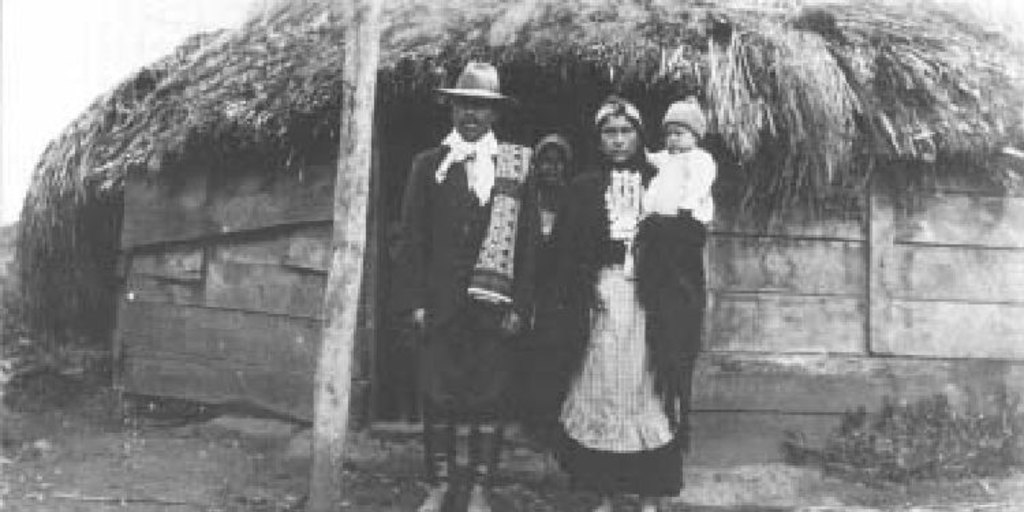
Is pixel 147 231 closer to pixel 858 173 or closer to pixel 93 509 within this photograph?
pixel 93 509

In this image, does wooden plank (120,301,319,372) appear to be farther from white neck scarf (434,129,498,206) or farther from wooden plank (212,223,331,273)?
white neck scarf (434,129,498,206)

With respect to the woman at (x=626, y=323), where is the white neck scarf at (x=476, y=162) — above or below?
above

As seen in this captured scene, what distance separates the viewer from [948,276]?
5.20 metres

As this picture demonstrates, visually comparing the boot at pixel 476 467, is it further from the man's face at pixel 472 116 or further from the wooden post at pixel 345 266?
the man's face at pixel 472 116

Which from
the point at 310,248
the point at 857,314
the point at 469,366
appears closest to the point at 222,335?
the point at 310,248

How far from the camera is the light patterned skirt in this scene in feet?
12.7

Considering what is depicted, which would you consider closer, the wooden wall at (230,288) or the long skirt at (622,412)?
the long skirt at (622,412)

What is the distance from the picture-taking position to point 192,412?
5695 mm

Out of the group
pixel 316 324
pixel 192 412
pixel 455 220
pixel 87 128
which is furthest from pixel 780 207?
pixel 87 128

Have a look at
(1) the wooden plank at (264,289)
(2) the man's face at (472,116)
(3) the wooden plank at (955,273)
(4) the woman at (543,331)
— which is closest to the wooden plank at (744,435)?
(3) the wooden plank at (955,273)

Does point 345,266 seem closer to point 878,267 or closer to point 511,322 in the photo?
Answer: point 511,322

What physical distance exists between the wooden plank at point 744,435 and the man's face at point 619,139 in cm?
159

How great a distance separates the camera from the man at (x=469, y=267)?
382 cm

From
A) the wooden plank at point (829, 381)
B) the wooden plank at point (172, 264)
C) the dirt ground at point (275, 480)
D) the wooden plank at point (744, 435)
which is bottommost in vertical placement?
the dirt ground at point (275, 480)
